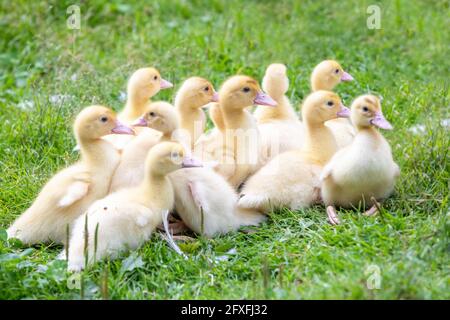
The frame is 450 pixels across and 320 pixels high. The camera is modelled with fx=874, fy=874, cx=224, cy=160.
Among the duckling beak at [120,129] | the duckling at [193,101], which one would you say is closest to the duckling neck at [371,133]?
the duckling at [193,101]

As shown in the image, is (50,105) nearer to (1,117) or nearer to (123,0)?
(1,117)

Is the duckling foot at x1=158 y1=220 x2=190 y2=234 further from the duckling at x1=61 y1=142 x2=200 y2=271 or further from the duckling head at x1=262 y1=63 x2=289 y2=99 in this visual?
the duckling head at x1=262 y1=63 x2=289 y2=99

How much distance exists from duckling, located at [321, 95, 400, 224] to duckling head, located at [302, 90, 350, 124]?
0.27 m

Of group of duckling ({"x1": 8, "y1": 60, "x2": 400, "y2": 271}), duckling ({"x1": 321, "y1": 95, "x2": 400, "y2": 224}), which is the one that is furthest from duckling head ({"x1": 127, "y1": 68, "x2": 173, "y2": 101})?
A: duckling ({"x1": 321, "y1": 95, "x2": 400, "y2": 224})

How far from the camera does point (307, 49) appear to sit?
333 inches

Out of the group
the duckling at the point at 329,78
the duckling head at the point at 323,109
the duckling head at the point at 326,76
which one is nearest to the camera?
the duckling head at the point at 323,109

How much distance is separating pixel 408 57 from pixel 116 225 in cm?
441

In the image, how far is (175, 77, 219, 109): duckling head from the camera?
596 cm

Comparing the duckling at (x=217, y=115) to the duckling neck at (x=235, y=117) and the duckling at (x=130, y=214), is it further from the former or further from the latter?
the duckling at (x=130, y=214)

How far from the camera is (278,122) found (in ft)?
20.6

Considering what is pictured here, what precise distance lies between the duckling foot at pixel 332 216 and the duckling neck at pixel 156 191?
3.27 ft

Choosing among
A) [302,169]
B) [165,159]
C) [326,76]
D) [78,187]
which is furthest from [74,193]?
[326,76]

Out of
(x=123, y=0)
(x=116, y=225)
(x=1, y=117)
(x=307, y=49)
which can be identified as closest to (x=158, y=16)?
(x=123, y=0)

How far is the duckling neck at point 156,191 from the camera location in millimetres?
5043
